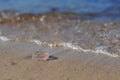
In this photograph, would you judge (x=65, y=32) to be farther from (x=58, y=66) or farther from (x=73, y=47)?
(x=58, y=66)

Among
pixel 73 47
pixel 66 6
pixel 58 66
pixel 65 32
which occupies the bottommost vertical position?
pixel 58 66

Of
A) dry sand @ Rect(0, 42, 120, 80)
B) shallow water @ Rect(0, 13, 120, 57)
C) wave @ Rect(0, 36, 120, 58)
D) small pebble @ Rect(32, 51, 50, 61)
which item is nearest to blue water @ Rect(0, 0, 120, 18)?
shallow water @ Rect(0, 13, 120, 57)

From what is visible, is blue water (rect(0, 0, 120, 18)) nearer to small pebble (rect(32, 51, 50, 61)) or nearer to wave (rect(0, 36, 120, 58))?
wave (rect(0, 36, 120, 58))

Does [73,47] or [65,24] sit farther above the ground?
[65,24]

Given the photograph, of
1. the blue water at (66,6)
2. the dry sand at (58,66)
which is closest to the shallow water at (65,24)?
the blue water at (66,6)

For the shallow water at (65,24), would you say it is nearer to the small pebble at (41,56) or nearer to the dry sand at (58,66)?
the dry sand at (58,66)

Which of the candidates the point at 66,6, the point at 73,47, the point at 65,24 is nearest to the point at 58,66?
the point at 73,47

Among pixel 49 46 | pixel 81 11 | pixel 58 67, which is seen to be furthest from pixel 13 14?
pixel 58 67

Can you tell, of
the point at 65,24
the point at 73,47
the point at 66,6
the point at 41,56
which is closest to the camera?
the point at 41,56
